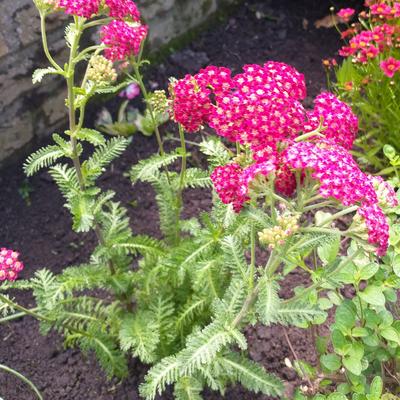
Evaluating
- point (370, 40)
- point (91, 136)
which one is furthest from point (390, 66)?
point (91, 136)

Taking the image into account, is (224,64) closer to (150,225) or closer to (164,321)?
(150,225)

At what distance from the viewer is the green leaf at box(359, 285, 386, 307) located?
1589 millimetres

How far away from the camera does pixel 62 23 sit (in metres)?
2.75

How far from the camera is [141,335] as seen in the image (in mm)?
1979

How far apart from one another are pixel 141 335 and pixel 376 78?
5.49ft

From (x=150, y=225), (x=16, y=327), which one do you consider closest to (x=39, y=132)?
(x=150, y=225)

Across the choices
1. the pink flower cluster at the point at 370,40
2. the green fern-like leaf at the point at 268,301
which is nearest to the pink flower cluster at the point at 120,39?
the green fern-like leaf at the point at 268,301

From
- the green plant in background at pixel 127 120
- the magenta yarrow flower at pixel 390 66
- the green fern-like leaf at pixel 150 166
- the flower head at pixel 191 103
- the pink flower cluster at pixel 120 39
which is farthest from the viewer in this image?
the green plant in background at pixel 127 120

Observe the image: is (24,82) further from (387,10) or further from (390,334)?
(390,334)

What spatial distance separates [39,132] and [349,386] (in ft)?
6.32

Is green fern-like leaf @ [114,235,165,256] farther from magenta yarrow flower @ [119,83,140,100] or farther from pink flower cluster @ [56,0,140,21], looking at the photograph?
magenta yarrow flower @ [119,83,140,100]

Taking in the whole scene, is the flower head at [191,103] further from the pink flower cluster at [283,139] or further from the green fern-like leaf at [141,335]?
the green fern-like leaf at [141,335]

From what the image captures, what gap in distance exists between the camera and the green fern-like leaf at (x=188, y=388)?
6.09 ft

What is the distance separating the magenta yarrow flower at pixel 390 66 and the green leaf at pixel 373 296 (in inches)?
49.1
